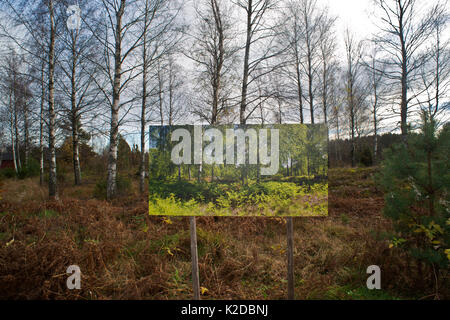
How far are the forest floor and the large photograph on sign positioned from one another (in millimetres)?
1131

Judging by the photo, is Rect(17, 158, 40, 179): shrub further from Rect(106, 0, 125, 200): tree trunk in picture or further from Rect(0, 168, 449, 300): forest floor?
Rect(0, 168, 449, 300): forest floor

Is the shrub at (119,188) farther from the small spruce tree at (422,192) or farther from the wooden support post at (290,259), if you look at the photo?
the small spruce tree at (422,192)

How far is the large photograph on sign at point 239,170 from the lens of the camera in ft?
7.39

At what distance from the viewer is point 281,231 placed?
13.6ft

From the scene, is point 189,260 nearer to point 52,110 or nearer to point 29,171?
point 52,110

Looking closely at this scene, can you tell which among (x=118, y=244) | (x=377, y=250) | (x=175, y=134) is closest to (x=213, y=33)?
(x=175, y=134)

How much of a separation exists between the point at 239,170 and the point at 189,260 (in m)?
1.95

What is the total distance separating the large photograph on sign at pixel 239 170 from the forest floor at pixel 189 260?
1.13 metres

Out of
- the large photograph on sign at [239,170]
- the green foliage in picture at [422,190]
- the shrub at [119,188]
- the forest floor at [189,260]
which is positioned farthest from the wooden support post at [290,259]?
the shrub at [119,188]

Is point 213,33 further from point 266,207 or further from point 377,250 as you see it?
→ point 377,250

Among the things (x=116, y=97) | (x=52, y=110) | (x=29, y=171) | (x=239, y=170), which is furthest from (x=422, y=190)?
(x=29, y=171)

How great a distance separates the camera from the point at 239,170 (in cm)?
230

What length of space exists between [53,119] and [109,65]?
2.87m

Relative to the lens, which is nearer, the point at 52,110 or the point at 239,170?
the point at 239,170
